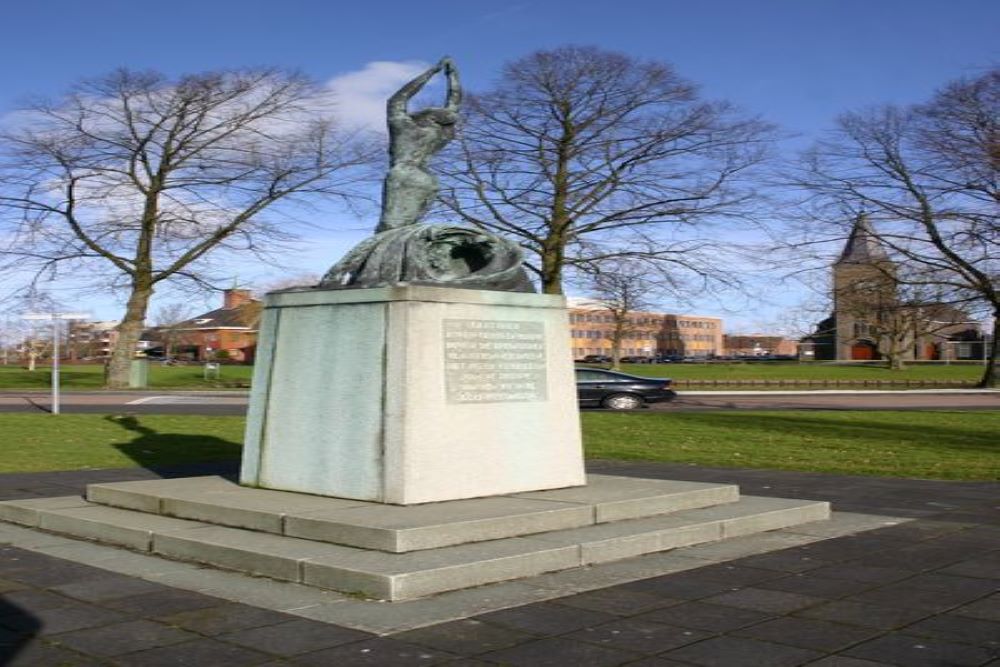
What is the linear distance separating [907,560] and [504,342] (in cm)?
359

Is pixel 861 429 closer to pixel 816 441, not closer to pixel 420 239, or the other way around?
pixel 816 441

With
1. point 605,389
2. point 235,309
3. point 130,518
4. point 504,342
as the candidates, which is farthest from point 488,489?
point 235,309

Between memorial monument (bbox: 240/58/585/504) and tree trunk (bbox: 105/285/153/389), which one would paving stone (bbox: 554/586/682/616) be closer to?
memorial monument (bbox: 240/58/585/504)

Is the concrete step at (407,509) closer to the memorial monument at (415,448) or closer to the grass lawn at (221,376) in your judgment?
the memorial monument at (415,448)

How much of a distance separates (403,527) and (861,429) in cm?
1564

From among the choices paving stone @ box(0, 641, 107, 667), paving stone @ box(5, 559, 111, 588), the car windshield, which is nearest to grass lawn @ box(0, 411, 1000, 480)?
the car windshield

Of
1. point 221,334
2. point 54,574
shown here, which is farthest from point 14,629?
point 221,334

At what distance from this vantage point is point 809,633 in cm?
516

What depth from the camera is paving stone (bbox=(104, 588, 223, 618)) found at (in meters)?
5.63

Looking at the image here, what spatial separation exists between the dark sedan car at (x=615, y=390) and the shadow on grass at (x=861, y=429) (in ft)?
13.6

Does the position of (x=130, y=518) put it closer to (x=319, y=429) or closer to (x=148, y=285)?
(x=319, y=429)

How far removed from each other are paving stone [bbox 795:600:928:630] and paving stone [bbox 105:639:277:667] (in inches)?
117

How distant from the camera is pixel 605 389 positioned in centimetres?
2788

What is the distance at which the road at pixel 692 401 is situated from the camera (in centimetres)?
2695
